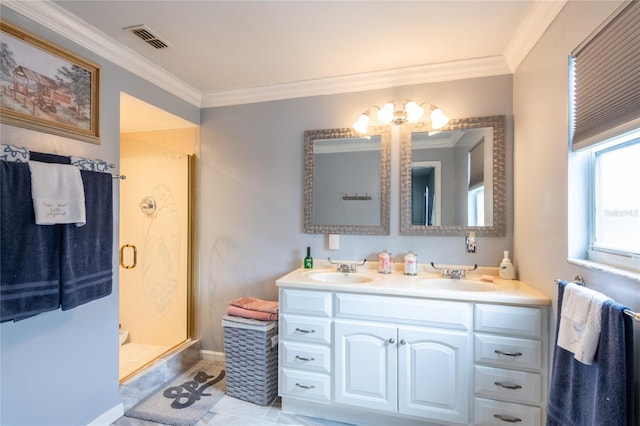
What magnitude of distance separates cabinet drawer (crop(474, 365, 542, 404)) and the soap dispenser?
24.3 inches

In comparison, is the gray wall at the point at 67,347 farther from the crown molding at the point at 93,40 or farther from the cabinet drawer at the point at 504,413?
the cabinet drawer at the point at 504,413

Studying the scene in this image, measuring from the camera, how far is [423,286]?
6.01 feet

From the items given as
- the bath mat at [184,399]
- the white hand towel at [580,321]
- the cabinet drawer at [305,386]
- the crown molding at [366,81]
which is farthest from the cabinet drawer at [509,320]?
the bath mat at [184,399]

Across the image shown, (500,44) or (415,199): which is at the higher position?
(500,44)

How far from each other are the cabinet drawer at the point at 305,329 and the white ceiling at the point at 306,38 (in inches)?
68.0

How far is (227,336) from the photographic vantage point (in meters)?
2.20

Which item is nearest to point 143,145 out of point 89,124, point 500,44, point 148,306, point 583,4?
point 89,124

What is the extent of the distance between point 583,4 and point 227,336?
2.68 meters

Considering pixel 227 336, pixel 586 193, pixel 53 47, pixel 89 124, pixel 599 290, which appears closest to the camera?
pixel 599 290

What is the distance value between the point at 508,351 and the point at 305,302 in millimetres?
1149

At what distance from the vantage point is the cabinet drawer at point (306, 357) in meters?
1.87

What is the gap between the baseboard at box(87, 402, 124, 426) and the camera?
177 cm

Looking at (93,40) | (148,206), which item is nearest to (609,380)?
(93,40)

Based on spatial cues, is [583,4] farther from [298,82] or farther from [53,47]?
[53,47]
